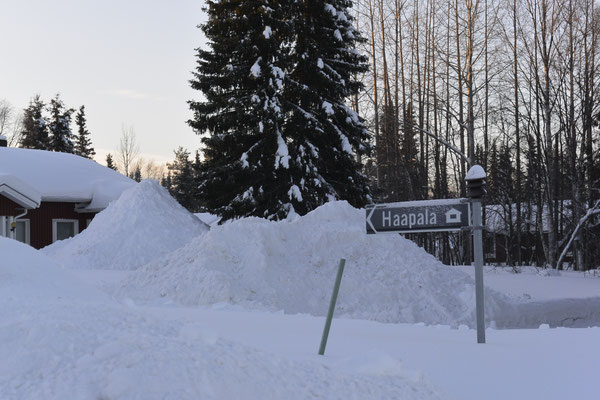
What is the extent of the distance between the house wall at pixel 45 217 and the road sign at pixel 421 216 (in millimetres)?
23295

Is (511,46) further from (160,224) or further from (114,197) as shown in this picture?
(114,197)

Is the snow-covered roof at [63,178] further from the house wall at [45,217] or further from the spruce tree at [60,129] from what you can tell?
the spruce tree at [60,129]

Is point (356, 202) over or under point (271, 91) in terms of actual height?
under

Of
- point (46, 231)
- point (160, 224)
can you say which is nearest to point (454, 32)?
point (160, 224)

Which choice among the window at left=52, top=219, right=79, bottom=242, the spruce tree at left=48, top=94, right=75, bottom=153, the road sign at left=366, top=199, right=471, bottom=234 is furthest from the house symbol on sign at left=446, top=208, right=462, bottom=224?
the spruce tree at left=48, top=94, right=75, bottom=153

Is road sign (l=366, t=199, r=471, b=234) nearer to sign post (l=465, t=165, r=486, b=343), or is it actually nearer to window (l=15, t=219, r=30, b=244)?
sign post (l=465, t=165, r=486, b=343)

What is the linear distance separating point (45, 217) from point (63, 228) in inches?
42.6

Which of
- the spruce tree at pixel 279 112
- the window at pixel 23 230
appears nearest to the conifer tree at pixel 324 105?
the spruce tree at pixel 279 112

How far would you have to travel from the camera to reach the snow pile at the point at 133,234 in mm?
18484

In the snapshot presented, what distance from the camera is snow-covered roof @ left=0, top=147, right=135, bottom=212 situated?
26922mm

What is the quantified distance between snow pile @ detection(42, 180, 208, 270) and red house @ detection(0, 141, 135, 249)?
5040 millimetres

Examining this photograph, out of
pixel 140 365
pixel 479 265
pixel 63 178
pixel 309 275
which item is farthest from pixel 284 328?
pixel 63 178

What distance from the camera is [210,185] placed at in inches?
882

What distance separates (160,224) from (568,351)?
15976 mm
